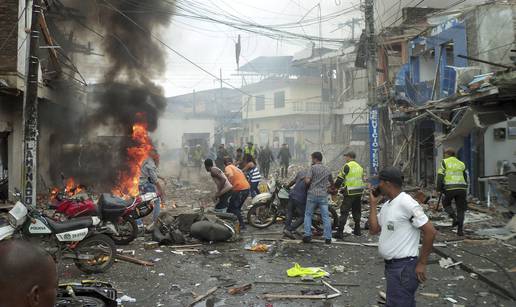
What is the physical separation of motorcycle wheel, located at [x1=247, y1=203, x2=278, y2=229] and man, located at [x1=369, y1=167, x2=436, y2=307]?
6542 mm

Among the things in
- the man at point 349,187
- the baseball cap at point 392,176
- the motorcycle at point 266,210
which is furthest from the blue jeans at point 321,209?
the baseball cap at point 392,176

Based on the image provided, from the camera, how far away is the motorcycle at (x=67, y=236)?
6.01m

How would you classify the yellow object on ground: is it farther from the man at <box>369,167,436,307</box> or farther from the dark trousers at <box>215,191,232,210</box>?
the dark trousers at <box>215,191,232,210</box>

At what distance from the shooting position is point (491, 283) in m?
6.08

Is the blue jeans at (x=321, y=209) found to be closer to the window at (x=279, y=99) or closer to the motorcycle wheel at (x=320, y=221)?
the motorcycle wheel at (x=320, y=221)

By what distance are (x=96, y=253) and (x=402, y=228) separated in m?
4.82

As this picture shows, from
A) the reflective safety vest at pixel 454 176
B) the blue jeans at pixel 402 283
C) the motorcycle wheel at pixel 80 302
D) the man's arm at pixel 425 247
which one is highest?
the reflective safety vest at pixel 454 176

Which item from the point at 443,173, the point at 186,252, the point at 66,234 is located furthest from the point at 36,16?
the point at 443,173

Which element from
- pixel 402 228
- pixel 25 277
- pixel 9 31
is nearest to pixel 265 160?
pixel 9 31

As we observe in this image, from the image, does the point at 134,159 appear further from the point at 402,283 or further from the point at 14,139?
the point at 402,283

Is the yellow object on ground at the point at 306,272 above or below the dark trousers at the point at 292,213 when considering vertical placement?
below

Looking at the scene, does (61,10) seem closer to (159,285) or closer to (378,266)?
(159,285)

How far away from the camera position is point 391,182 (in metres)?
3.81

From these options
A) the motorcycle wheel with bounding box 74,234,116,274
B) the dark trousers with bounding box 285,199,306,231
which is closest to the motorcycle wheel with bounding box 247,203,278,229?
the dark trousers with bounding box 285,199,306,231
